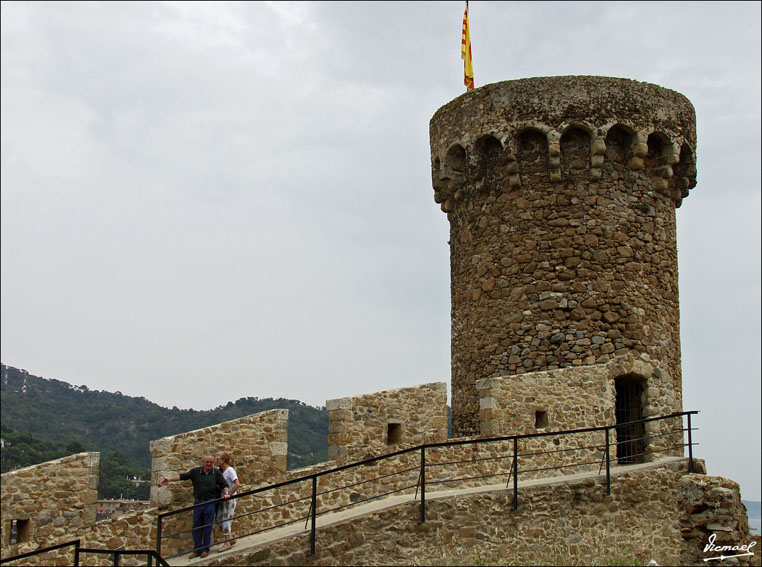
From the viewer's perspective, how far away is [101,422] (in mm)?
44125

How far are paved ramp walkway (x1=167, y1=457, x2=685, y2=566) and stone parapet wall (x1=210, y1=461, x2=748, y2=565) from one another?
0.33 feet

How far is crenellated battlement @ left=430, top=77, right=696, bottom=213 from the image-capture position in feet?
52.6

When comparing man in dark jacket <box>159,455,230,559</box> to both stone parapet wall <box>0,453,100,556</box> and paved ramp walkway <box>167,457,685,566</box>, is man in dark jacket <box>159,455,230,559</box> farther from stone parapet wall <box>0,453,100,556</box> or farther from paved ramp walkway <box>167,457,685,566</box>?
stone parapet wall <box>0,453,100,556</box>

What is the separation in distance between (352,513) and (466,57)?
10.8 m

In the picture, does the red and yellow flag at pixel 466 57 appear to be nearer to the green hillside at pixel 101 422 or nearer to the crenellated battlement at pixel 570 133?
the crenellated battlement at pixel 570 133

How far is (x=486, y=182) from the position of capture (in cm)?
1662

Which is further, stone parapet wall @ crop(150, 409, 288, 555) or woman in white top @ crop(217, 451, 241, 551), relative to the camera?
stone parapet wall @ crop(150, 409, 288, 555)

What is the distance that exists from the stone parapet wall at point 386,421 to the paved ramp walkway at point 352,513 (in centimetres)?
77

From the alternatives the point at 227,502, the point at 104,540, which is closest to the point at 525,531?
the point at 227,502

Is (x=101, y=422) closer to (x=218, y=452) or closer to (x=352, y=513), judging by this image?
Answer: (x=218, y=452)

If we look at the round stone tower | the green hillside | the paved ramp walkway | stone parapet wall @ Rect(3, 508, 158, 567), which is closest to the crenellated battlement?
the round stone tower

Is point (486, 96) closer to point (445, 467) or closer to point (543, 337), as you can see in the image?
point (543, 337)

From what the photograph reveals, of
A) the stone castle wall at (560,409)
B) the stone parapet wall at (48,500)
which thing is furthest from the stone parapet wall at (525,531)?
the stone parapet wall at (48,500)

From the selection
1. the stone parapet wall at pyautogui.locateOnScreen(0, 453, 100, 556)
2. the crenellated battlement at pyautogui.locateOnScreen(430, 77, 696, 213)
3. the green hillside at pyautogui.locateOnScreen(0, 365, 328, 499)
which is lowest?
the stone parapet wall at pyautogui.locateOnScreen(0, 453, 100, 556)
